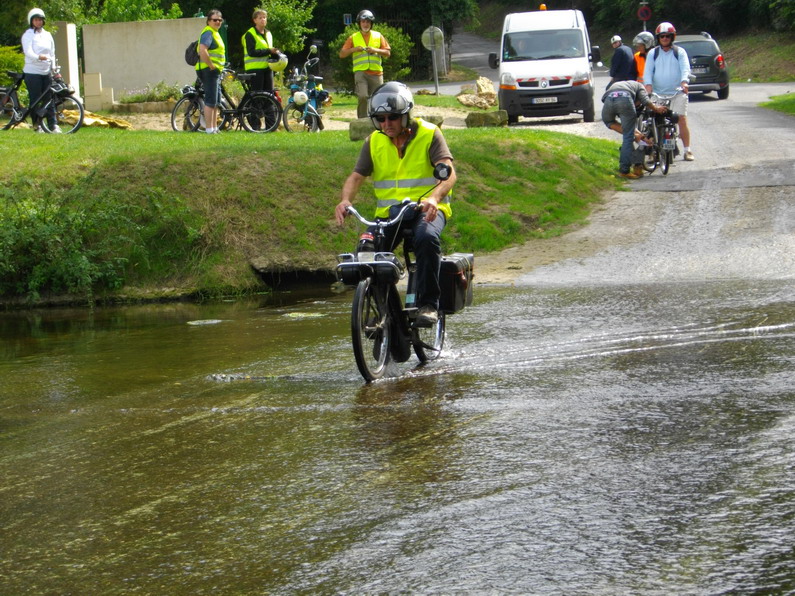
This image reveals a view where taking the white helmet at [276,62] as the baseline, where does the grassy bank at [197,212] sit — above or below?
below

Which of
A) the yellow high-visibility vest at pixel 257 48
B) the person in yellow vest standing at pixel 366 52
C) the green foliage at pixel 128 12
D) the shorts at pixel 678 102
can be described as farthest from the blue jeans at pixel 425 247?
the green foliage at pixel 128 12

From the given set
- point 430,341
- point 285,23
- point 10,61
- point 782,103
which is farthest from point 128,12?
point 430,341

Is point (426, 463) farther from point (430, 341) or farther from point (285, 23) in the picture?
point (285, 23)

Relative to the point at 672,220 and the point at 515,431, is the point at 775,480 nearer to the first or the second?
the point at 515,431

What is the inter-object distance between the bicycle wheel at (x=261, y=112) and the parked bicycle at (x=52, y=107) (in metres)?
2.78

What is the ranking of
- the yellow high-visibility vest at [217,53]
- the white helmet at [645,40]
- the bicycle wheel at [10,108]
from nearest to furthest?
the white helmet at [645,40], the yellow high-visibility vest at [217,53], the bicycle wheel at [10,108]

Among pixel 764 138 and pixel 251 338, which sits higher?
pixel 764 138

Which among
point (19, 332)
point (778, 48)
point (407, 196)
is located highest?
point (778, 48)

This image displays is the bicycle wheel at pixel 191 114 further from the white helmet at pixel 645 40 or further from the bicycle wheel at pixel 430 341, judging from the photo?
the bicycle wheel at pixel 430 341

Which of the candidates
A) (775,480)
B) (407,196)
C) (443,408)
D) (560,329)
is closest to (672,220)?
(560,329)

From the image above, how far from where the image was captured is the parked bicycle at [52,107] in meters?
19.7

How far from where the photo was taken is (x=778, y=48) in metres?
49.2

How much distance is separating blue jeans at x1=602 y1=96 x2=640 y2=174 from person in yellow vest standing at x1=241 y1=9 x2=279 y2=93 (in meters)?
6.08

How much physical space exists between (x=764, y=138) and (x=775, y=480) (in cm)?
1713
